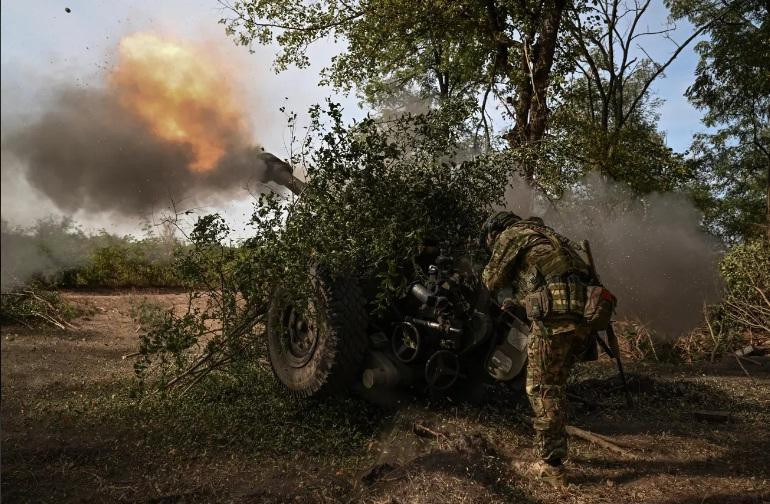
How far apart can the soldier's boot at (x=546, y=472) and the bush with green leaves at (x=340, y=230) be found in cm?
184

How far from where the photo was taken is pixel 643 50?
17.7 m

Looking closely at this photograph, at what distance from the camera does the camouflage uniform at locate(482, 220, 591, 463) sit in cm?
466

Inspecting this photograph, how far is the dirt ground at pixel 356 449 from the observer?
4.32m

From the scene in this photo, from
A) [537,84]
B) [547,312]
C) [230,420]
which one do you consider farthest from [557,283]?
[537,84]

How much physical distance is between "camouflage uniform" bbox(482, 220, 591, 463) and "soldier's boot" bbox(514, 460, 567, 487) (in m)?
0.06

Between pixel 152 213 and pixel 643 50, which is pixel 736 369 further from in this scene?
pixel 643 50

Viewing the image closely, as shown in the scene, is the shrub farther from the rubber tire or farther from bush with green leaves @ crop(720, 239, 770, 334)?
bush with green leaves @ crop(720, 239, 770, 334)

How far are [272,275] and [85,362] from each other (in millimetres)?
5007

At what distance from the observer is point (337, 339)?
5410 millimetres

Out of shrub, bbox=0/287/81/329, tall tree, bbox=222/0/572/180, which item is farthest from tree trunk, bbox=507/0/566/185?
shrub, bbox=0/287/81/329

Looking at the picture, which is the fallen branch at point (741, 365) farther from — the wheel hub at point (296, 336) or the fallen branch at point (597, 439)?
the wheel hub at point (296, 336)

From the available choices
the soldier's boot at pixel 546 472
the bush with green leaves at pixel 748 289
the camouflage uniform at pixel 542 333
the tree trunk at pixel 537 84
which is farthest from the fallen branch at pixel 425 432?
the tree trunk at pixel 537 84

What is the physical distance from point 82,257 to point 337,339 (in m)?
5.36

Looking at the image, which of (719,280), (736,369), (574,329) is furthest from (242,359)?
(719,280)
